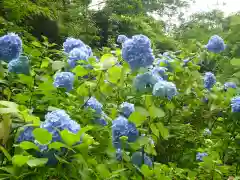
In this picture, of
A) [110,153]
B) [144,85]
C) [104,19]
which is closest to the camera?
[110,153]

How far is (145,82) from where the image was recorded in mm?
1441

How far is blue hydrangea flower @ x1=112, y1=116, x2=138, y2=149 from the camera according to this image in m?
1.29

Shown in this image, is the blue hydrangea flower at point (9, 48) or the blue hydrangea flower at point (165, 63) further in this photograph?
the blue hydrangea flower at point (165, 63)

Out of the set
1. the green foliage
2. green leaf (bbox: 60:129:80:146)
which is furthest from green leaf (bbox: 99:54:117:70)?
green leaf (bbox: 60:129:80:146)

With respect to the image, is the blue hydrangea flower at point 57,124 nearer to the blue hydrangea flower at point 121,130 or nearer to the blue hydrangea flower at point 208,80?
the blue hydrangea flower at point 121,130

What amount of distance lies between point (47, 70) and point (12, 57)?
41 centimetres

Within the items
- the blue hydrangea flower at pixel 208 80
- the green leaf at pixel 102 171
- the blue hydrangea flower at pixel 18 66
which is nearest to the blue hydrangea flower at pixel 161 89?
the green leaf at pixel 102 171

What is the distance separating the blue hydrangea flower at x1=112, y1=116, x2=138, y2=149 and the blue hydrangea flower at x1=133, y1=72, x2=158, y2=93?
0.18 metres

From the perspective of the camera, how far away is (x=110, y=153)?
1323mm

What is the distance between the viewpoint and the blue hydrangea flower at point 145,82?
1.43m

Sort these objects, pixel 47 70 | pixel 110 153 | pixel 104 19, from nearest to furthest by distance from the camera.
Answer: pixel 110 153, pixel 47 70, pixel 104 19

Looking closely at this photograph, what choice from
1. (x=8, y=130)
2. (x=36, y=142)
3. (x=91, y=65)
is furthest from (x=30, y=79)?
(x=36, y=142)

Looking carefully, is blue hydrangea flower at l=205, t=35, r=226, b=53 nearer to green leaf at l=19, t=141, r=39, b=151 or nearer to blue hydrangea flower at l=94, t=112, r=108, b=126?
blue hydrangea flower at l=94, t=112, r=108, b=126

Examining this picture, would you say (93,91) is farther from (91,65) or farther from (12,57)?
(12,57)
